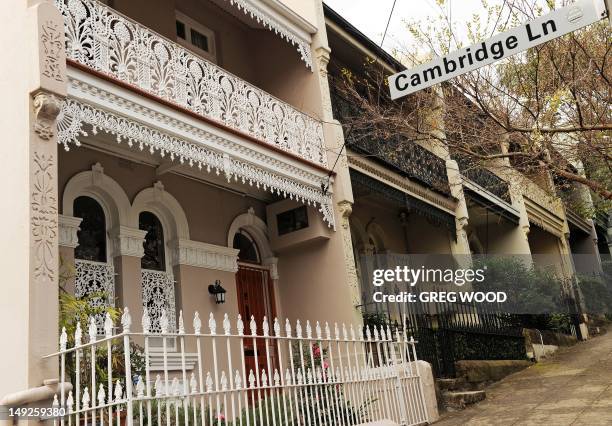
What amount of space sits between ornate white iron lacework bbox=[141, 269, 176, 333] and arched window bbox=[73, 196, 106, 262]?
77 cm

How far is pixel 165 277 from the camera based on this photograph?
382 inches

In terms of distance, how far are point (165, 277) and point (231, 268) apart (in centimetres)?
139

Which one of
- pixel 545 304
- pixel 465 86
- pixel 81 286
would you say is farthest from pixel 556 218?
pixel 81 286

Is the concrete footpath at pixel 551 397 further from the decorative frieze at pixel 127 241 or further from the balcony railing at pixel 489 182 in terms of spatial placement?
the balcony railing at pixel 489 182

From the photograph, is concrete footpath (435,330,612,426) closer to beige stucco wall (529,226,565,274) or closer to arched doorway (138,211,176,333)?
arched doorway (138,211,176,333)

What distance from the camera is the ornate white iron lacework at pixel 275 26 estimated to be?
10.1 m

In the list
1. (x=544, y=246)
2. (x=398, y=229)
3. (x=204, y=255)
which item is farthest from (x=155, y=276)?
(x=544, y=246)

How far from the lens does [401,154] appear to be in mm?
13344

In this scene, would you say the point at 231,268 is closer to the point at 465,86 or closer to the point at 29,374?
the point at 465,86

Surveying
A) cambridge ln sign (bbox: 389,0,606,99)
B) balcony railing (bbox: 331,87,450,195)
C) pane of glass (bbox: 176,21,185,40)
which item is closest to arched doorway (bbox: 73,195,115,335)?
pane of glass (bbox: 176,21,185,40)

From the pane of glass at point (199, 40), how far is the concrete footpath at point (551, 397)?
7.66m

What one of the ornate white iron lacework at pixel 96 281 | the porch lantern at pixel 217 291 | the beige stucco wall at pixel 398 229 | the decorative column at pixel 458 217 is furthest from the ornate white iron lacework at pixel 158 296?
the decorative column at pixel 458 217

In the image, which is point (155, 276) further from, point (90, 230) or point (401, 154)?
point (401, 154)

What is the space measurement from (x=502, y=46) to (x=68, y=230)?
607cm
